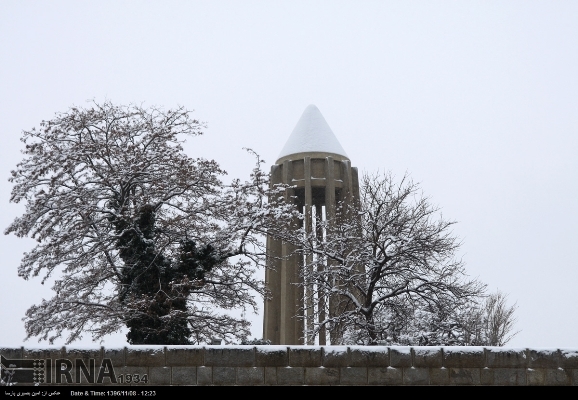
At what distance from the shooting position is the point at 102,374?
11234mm

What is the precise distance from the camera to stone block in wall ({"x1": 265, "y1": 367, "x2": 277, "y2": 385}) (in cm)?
1132

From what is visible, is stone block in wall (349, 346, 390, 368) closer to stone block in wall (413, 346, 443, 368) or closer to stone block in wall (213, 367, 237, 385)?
stone block in wall (413, 346, 443, 368)

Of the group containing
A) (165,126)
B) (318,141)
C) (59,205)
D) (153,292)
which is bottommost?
(153,292)

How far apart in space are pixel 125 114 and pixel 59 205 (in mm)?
3716

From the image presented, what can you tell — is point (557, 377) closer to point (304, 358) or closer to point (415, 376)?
point (415, 376)

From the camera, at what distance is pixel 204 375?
37.2 ft

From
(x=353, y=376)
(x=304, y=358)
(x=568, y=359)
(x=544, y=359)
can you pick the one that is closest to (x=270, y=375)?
(x=304, y=358)

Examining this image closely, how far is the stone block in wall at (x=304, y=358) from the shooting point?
11367mm

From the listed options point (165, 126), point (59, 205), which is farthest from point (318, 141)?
point (59, 205)

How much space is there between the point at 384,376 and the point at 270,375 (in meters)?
1.73

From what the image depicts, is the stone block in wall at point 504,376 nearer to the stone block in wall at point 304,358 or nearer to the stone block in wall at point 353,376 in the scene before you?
the stone block in wall at point 353,376

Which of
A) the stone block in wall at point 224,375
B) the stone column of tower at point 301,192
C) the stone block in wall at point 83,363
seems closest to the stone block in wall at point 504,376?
the stone block in wall at point 224,375

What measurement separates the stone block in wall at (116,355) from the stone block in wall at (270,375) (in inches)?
85.3
